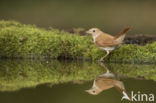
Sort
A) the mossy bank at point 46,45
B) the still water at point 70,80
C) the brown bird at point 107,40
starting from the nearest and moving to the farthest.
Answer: the still water at point 70,80 < the brown bird at point 107,40 < the mossy bank at point 46,45

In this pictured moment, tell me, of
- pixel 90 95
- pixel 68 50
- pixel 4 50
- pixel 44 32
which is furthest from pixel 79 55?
pixel 90 95

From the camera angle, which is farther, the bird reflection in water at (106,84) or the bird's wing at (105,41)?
the bird's wing at (105,41)

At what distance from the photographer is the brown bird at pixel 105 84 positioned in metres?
2.42

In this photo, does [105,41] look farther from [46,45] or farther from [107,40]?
[46,45]

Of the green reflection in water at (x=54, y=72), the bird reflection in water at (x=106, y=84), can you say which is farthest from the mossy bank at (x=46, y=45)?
the bird reflection in water at (x=106, y=84)

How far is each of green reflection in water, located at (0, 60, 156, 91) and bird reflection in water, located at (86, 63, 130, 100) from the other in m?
0.07

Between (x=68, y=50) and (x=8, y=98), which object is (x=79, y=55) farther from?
(x=8, y=98)

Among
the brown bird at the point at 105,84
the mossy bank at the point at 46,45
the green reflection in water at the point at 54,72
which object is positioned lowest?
the brown bird at the point at 105,84

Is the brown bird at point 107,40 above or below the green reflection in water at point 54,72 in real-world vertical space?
above

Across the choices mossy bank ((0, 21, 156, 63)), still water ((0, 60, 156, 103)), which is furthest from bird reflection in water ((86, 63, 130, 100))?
mossy bank ((0, 21, 156, 63))

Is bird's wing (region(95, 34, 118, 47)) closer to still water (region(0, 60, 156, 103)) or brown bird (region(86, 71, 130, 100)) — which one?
still water (region(0, 60, 156, 103))

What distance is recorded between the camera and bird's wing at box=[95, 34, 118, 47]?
11.5ft

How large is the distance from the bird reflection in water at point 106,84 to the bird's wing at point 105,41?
0.55 metres

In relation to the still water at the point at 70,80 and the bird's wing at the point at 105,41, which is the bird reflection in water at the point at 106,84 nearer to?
the still water at the point at 70,80
